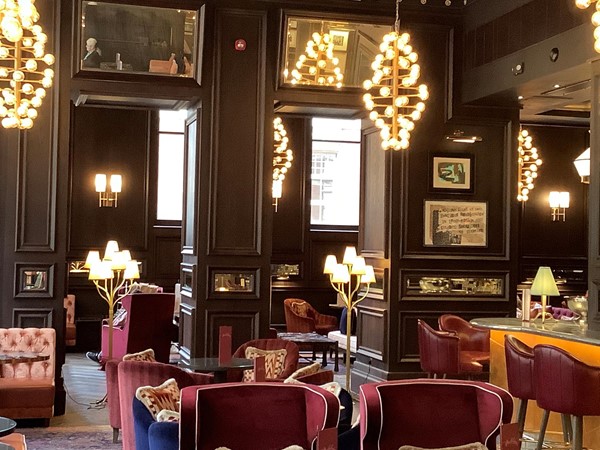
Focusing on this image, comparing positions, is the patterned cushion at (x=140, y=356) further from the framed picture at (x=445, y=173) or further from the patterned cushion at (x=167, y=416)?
the framed picture at (x=445, y=173)

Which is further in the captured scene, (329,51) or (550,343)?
(329,51)

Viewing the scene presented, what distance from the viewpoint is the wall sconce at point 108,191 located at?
536 inches

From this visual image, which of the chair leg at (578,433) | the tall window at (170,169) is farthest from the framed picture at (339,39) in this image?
the tall window at (170,169)

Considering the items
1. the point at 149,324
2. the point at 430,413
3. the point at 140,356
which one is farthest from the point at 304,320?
the point at 430,413

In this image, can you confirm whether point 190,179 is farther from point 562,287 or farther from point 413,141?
point 562,287

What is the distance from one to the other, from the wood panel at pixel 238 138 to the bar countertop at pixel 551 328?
2.77 m

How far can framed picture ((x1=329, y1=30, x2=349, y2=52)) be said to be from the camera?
9512mm

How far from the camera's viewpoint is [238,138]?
9227mm

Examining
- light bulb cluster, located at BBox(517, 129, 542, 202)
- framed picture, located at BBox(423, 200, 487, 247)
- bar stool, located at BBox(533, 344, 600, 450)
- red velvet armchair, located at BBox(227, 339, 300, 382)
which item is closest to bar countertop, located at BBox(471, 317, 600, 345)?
bar stool, located at BBox(533, 344, 600, 450)

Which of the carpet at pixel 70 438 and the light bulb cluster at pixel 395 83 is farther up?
the light bulb cluster at pixel 395 83

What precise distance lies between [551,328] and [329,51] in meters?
3.90

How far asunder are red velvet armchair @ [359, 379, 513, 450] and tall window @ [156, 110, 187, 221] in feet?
35.2

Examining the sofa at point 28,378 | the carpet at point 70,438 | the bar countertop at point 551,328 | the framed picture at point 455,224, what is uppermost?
the framed picture at point 455,224

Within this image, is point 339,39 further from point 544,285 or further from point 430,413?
point 430,413
